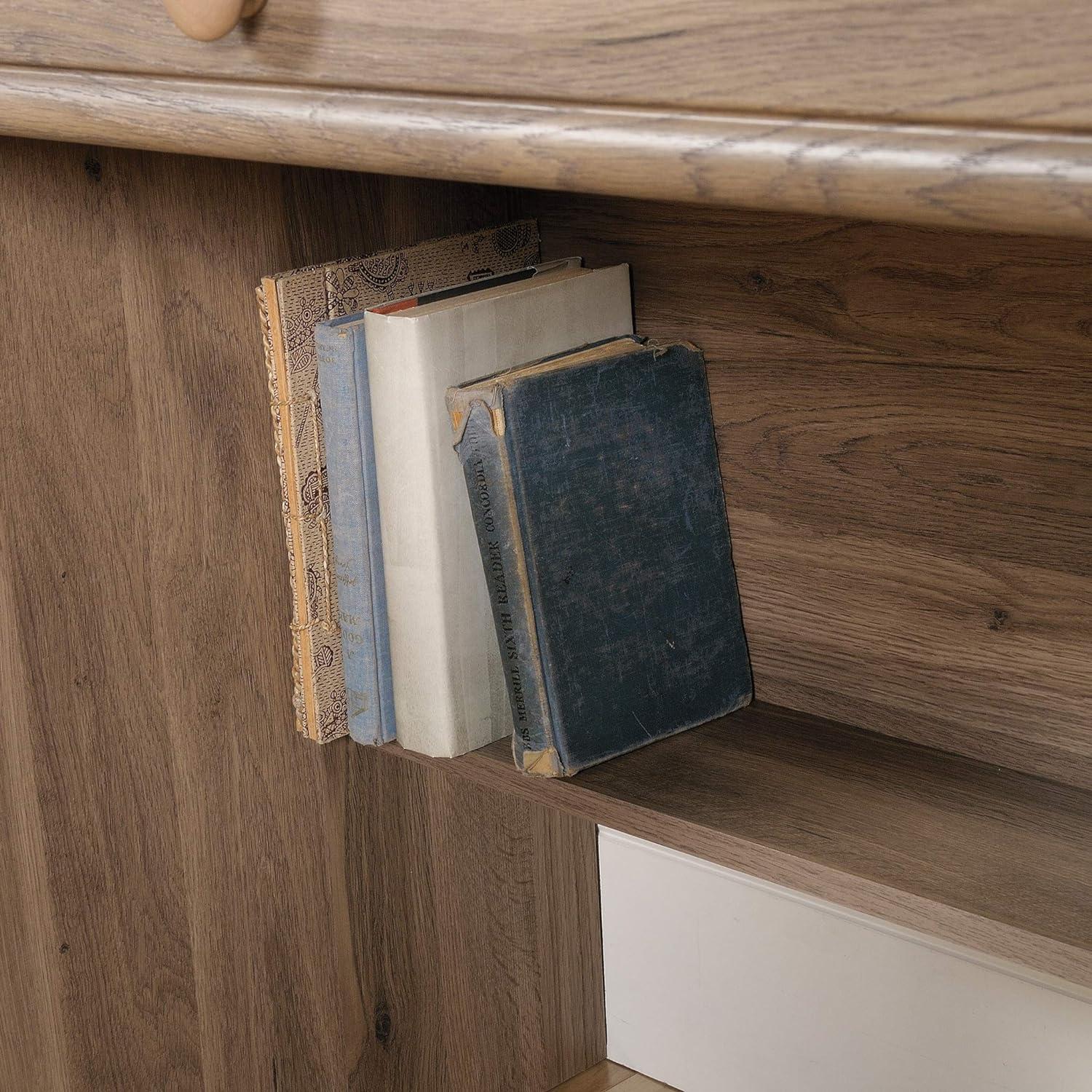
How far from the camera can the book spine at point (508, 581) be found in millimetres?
661

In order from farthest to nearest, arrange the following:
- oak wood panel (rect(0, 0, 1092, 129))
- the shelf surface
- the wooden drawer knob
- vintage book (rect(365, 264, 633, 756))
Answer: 1. vintage book (rect(365, 264, 633, 756))
2. the shelf surface
3. the wooden drawer knob
4. oak wood panel (rect(0, 0, 1092, 129))

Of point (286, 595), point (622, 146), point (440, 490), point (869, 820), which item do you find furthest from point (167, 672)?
point (622, 146)

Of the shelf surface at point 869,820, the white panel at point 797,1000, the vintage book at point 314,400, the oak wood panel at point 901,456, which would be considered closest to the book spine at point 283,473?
the vintage book at point 314,400

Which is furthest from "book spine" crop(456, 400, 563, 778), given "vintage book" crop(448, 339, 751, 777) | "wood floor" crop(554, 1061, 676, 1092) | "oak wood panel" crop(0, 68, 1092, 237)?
"wood floor" crop(554, 1061, 676, 1092)

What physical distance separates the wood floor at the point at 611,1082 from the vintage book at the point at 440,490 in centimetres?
46

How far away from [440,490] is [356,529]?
62 mm

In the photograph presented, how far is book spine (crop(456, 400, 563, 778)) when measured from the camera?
66 cm

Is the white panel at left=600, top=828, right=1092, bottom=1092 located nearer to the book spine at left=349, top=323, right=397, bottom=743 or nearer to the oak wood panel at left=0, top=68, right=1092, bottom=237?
the book spine at left=349, top=323, right=397, bottom=743

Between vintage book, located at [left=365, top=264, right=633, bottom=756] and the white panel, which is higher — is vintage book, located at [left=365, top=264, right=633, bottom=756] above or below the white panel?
above

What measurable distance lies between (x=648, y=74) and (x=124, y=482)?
0.47 meters

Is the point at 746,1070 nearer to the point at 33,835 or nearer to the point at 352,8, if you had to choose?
the point at 33,835

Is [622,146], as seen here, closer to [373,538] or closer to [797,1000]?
[373,538]

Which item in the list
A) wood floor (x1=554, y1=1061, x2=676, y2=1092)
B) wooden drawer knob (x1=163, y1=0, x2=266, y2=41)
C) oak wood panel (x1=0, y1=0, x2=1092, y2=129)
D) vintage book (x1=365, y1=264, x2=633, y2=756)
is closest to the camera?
Answer: oak wood panel (x1=0, y1=0, x2=1092, y2=129)

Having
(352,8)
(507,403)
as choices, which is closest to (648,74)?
(352,8)
